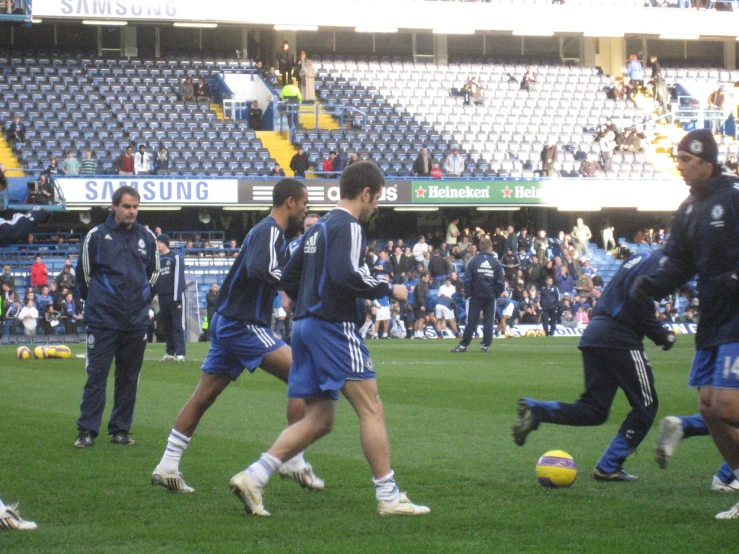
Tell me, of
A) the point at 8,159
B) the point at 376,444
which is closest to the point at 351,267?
the point at 376,444

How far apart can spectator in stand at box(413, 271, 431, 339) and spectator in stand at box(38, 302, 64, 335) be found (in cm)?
897

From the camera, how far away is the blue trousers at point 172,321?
19.5 m

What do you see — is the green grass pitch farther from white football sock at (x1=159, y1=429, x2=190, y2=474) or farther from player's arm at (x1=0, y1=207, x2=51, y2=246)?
player's arm at (x1=0, y1=207, x2=51, y2=246)

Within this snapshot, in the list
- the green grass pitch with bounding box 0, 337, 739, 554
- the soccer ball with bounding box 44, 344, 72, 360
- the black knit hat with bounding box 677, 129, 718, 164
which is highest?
the black knit hat with bounding box 677, 129, 718, 164

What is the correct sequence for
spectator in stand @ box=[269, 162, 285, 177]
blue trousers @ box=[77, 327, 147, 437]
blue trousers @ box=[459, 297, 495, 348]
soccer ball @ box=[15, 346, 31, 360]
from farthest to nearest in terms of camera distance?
spectator in stand @ box=[269, 162, 285, 177] < blue trousers @ box=[459, 297, 495, 348] < soccer ball @ box=[15, 346, 31, 360] < blue trousers @ box=[77, 327, 147, 437]

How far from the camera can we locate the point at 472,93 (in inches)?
1657

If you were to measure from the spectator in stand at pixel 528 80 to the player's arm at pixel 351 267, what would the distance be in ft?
126

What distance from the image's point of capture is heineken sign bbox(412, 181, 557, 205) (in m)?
34.9

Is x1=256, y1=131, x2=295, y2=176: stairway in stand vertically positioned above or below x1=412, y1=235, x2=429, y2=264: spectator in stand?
above

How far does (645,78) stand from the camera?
46.7 m

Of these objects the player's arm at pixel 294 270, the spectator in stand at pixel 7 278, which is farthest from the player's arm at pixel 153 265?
the spectator in stand at pixel 7 278

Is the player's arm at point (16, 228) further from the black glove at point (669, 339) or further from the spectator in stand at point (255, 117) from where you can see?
the spectator in stand at point (255, 117)

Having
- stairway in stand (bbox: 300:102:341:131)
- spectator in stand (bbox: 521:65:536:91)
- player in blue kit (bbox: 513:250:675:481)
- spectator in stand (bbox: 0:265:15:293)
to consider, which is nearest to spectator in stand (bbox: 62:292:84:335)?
spectator in stand (bbox: 0:265:15:293)

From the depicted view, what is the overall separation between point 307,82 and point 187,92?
4.31 m
